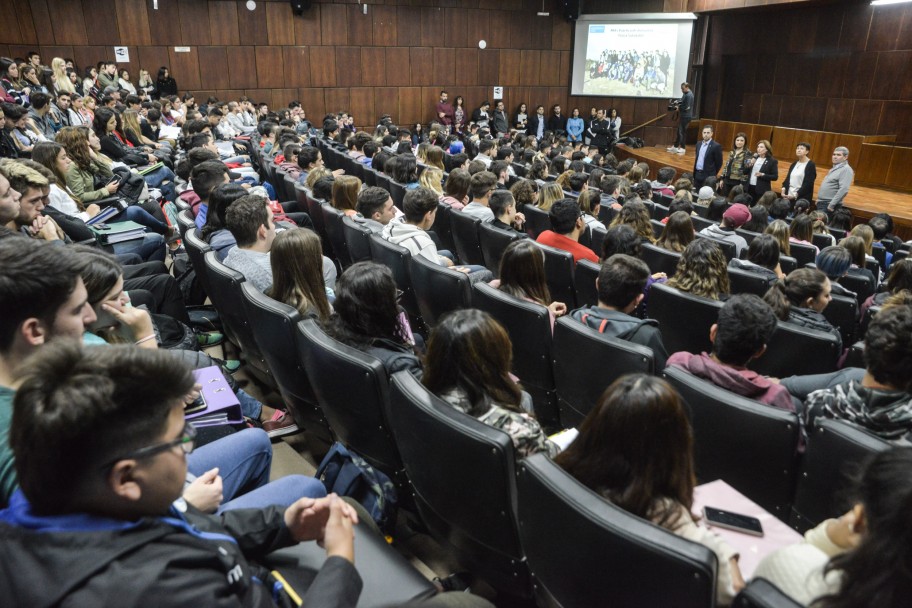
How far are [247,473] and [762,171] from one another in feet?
26.9

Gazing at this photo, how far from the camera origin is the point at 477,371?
1.81 meters

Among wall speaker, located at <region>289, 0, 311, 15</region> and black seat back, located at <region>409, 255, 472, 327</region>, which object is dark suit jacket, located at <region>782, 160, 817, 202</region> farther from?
wall speaker, located at <region>289, 0, 311, 15</region>

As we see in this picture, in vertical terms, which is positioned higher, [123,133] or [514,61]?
[514,61]

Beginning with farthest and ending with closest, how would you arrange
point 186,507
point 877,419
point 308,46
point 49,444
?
1. point 308,46
2. point 877,419
3. point 186,507
4. point 49,444

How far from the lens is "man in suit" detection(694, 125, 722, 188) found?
30.9 ft

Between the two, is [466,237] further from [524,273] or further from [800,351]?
[800,351]

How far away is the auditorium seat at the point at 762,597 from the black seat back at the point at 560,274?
2785 mm

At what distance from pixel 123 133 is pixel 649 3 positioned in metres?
11.7

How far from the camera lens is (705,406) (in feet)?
6.30

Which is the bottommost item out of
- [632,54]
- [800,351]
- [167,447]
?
[800,351]

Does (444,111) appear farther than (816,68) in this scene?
Yes

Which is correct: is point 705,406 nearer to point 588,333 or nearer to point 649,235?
point 588,333

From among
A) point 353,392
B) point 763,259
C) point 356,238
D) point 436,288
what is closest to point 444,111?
point 356,238

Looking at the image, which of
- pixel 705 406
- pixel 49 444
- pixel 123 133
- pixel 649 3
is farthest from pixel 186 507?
pixel 649 3
